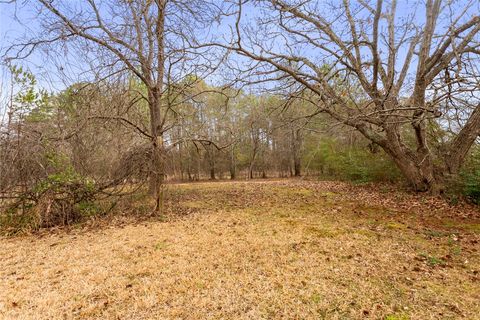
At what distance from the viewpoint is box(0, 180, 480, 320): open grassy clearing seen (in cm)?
223

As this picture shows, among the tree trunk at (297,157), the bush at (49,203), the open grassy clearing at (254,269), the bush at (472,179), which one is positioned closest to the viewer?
the open grassy clearing at (254,269)

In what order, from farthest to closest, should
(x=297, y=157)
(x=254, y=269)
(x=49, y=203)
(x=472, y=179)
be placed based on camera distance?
1. (x=297, y=157)
2. (x=472, y=179)
3. (x=49, y=203)
4. (x=254, y=269)

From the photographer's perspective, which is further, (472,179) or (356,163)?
(356,163)

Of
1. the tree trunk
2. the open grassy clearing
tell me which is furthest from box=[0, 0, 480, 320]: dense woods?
the tree trunk

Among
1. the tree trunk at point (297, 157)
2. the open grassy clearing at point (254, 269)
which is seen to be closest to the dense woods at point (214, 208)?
the open grassy clearing at point (254, 269)

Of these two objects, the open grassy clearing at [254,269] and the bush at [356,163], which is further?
the bush at [356,163]

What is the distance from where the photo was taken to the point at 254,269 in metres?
2.97

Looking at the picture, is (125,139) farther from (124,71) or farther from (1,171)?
(1,171)

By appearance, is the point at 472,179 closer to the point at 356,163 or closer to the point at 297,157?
the point at 356,163

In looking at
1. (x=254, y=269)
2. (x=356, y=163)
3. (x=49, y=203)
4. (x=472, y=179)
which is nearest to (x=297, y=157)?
(x=356, y=163)

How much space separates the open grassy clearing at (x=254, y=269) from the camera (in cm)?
223

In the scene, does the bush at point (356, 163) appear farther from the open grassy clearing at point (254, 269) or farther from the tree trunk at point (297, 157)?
the tree trunk at point (297, 157)

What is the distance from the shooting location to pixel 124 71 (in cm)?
574

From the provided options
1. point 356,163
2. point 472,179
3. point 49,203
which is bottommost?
point 472,179
